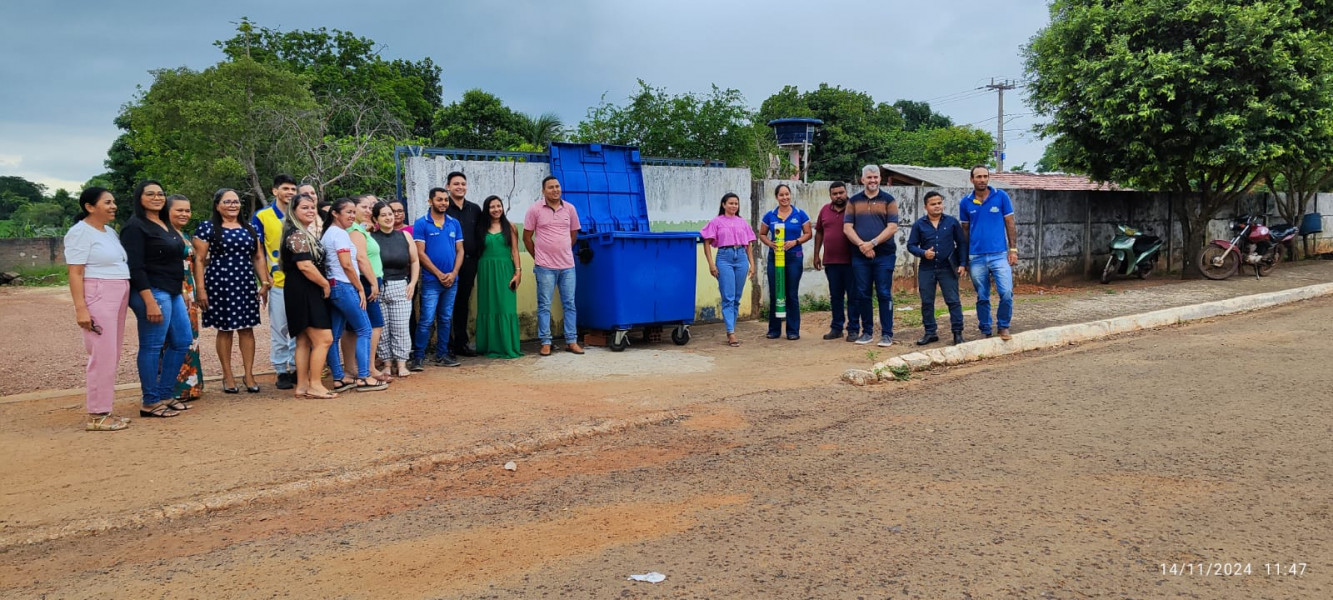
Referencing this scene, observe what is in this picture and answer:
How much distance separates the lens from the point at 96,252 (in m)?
5.54

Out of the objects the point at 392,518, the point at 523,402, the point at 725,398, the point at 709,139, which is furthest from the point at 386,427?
the point at 709,139

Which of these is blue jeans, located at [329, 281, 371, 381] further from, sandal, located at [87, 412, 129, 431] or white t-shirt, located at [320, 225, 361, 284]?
sandal, located at [87, 412, 129, 431]

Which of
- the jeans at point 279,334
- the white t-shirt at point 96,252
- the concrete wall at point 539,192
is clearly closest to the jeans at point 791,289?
the concrete wall at point 539,192

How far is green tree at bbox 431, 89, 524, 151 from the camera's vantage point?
3475cm

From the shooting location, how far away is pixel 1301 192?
62.8 feet

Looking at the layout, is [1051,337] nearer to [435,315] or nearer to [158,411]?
[435,315]

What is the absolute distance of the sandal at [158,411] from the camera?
236 inches

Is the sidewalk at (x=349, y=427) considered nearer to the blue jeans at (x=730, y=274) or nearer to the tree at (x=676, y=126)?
the blue jeans at (x=730, y=274)

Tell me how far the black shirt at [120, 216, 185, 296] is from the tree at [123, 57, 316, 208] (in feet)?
72.9

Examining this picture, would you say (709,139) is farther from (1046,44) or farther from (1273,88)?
(1273,88)

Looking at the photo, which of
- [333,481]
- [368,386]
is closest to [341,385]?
[368,386]

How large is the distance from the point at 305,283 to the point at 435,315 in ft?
5.84

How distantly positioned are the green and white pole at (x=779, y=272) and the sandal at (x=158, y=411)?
5.70 meters

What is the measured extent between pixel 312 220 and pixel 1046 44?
13516 millimetres
